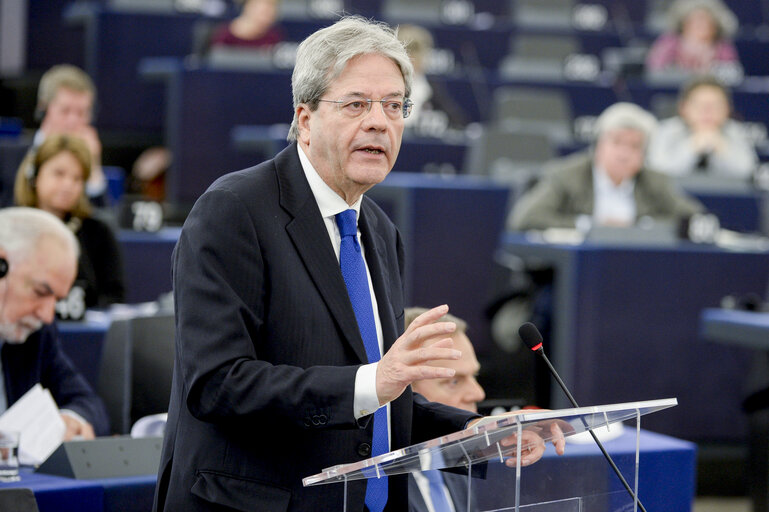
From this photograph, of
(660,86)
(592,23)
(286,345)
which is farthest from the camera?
(592,23)

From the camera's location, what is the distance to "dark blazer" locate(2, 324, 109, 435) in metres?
3.27

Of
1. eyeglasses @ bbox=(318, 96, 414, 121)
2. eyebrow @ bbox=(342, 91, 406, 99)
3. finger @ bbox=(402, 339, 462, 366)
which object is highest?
eyebrow @ bbox=(342, 91, 406, 99)

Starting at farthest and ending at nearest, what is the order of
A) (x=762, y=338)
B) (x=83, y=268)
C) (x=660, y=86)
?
(x=660, y=86) → (x=83, y=268) → (x=762, y=338)

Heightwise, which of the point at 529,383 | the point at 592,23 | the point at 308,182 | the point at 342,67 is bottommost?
the point at 529,383

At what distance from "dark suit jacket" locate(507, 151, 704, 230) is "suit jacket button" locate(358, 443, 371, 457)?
13.1ft

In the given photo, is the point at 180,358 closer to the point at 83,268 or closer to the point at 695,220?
the point at 83,268

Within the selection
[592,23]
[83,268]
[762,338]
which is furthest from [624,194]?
[592,23]

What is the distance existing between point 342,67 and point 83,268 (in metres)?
3.17

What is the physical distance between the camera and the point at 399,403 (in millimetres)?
2197

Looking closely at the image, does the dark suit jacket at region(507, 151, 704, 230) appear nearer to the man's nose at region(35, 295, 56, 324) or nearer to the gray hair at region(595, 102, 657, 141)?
the gray hair at region(595, 102, 657, 141)

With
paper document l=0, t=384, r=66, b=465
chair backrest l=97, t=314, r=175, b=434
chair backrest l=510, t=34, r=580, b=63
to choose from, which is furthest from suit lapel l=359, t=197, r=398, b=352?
chair backrest l=510, t=34, r=580, b=63

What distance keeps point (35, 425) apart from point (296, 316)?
118cm

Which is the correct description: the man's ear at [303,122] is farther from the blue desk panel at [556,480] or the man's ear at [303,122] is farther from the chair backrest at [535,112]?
the chair backrest at [535,112]

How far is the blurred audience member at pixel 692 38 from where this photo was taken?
911 centimetres
